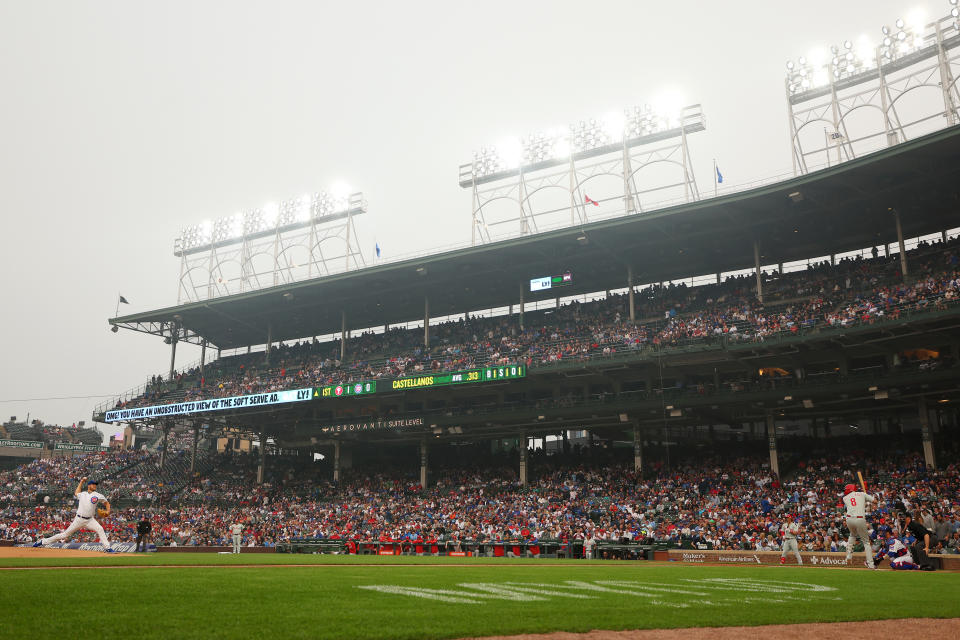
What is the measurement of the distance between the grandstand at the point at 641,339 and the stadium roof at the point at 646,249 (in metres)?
0.14

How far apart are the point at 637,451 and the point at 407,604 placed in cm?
3193

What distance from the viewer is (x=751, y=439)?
37094 mm

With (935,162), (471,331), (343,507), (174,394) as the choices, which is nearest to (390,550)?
(343,507)

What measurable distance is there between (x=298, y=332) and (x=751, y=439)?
3618cm

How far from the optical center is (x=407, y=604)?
7.96 m

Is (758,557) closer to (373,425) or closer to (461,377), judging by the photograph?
(461,377)

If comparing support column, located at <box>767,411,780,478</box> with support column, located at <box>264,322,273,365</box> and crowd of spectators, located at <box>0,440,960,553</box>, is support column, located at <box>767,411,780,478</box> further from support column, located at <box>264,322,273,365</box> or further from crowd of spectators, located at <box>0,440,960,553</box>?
support column, located at <box>264,322,273,365</box>

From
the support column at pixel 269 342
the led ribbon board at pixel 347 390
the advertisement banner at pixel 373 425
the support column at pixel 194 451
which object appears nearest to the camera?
the led ribbon board at pixel 347 390

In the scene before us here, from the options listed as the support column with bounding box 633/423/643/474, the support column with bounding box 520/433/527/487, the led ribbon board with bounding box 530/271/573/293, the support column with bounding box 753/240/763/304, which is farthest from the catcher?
the support column with bounding box 753/240/763/304

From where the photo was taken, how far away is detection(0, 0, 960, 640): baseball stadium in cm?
2614

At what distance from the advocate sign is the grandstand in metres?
0.19

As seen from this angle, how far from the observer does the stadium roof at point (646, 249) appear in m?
33.1

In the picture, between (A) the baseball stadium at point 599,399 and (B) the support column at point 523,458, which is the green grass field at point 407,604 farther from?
(B) the support column at point 523,458

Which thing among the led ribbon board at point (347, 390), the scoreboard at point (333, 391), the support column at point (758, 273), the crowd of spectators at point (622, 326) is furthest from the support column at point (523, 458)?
the support column at point (758, 273)
